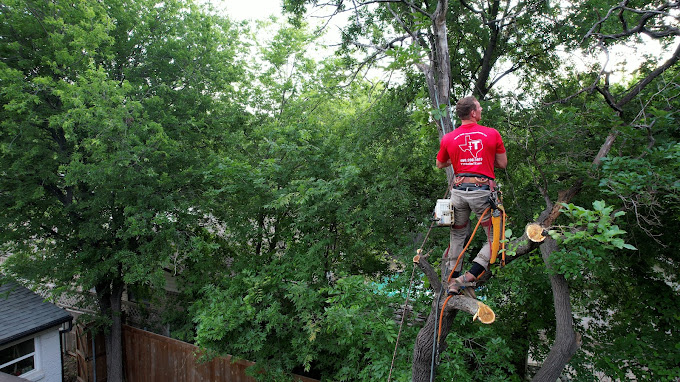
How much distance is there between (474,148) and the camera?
3482mm

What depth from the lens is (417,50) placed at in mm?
4824

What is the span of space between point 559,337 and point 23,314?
12482 millimetres

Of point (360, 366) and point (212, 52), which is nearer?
point (360, 366)

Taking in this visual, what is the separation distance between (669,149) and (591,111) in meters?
1.65

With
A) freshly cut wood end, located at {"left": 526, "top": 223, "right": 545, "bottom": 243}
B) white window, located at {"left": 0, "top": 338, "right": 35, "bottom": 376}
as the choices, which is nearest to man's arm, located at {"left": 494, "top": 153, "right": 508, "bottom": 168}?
freshly cut wood end, located at {"left": 526, "top": 223, "right": 545, "bottom": 243}

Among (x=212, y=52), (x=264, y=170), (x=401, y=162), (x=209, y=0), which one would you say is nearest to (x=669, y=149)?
(x=401, y=162)

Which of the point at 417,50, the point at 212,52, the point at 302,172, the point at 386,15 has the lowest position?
the point at 302,172

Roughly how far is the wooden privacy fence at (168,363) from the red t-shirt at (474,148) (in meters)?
5.98

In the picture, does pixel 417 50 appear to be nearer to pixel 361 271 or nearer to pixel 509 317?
pixel 361 271

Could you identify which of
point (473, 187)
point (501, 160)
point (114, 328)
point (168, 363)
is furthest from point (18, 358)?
point (501, 160)

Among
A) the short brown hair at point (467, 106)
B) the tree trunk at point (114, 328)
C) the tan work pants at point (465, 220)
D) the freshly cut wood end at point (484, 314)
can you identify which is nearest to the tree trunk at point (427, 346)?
the tan work pants at point (465, 220)

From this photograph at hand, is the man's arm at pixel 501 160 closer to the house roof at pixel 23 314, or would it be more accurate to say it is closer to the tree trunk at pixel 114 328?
the tree trunk at pixel 114 328

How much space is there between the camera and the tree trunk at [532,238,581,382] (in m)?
5.80

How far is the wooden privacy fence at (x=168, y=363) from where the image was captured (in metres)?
8.72
